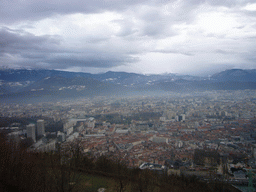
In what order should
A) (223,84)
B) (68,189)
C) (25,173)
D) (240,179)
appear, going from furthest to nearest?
(223,84) → (240,179) → (68,189) → (25,173)

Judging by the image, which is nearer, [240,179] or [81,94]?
[240,179]

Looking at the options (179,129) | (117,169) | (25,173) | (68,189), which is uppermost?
(25,173)

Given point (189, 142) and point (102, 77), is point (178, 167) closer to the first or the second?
point (189, 142)

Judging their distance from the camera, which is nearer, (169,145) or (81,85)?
(169,145)

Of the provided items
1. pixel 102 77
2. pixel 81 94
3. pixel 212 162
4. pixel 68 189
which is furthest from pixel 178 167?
pixel 102 77

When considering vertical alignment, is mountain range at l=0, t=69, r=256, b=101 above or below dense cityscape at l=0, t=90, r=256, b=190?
above

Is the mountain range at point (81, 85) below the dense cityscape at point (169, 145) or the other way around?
the other way around

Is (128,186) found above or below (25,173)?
below

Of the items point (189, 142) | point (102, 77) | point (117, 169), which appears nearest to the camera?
point (117, 169)

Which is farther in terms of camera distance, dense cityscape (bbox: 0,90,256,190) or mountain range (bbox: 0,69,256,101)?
mountain range (bbox: 0,69,256,101)

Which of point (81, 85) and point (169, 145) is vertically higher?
point (81, 85)

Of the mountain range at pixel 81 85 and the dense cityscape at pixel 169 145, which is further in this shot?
the mountain range at pixel 81 85
